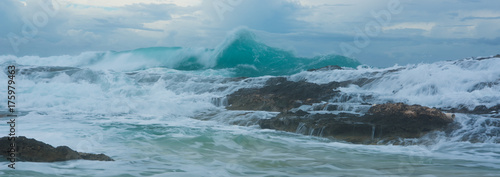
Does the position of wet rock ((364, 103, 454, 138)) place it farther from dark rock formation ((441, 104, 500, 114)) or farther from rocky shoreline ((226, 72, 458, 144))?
dark rock formation ((441, 104, 500, 114))

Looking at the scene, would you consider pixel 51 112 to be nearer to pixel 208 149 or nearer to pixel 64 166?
pixel 208 149

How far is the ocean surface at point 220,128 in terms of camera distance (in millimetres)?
5727

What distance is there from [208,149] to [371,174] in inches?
113

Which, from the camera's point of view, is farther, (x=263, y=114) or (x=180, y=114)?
(x=180, y=114)

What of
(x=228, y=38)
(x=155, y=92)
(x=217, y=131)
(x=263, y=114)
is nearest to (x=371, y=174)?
(x=217, y=131)

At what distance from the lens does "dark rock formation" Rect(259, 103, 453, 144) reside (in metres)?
7.91

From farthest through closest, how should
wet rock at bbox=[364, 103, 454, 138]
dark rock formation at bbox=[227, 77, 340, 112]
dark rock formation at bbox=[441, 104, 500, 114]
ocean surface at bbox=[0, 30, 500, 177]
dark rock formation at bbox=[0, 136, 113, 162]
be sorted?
1. dark rock formation at bbox=[227, 77, 340, 112]
2. dark rock formation at bbox=[441, 104, 500, 114]
3. wet rock at bbox=[364, 103, 454, 138]
4. ocean surface at bbox=[0, 30, 500, 177]
5. dark rock formation at bbox=[0, 136, 113, 162]

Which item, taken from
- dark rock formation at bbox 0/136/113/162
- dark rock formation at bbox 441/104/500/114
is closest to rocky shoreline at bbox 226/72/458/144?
dark rock formation at bbox 441/104/500/114

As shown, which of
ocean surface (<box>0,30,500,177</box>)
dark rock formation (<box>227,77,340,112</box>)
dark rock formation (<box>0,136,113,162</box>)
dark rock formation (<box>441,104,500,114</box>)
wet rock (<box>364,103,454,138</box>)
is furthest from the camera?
dark rock formation (<box>227,77,340,112</box>)

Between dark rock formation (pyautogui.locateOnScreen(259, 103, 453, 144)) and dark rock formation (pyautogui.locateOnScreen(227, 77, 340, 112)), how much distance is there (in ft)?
5.99

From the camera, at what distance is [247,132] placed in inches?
352

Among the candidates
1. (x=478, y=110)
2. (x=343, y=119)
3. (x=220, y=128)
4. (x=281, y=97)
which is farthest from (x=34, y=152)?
(x=478, y=110)

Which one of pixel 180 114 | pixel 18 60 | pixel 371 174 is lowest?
pixel 371 174

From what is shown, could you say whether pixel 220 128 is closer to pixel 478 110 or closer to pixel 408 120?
pixel 408 120
